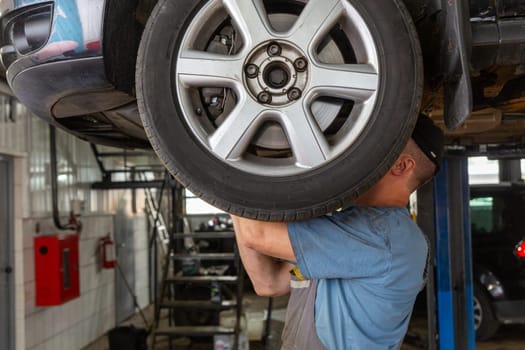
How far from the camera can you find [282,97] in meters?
1.36

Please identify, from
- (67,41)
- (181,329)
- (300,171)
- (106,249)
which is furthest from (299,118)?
(106,249)

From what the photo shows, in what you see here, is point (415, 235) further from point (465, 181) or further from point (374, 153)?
point (465, 181)

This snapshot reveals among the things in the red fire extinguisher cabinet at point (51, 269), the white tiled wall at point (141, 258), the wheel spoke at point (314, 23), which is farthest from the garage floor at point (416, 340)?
the wheel spoke at point (314, 23)

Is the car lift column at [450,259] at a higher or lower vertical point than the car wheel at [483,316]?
higher

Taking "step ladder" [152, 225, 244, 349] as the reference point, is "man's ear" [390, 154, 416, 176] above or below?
above

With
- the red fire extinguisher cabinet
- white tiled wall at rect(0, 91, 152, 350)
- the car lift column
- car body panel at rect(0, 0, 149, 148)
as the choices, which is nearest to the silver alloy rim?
car body panel at rect(0, 0, 149, 148)

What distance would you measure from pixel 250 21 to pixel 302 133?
1.04 feet

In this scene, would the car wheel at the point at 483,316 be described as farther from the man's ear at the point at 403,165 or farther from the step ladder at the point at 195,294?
the man's ear at the point at 403,165

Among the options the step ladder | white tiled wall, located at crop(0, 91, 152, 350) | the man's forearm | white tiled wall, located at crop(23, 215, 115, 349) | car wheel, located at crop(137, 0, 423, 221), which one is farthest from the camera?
the step ladder

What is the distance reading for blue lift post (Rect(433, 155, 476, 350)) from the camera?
3953 millimetres

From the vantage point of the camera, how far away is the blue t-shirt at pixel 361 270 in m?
1.38

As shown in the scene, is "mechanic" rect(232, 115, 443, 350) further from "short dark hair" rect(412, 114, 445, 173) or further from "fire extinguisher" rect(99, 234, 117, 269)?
"fire extinguisher" rect(99, 234, 117, 269)

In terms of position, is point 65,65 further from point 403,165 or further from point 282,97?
point 403,165

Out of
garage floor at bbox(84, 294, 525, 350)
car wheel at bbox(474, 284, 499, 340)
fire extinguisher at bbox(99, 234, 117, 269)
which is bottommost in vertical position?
garage floor at bbox(84, 294, 525, 350)
